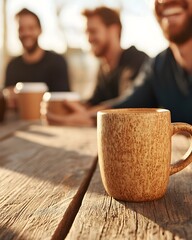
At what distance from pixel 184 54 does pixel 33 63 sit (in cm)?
161

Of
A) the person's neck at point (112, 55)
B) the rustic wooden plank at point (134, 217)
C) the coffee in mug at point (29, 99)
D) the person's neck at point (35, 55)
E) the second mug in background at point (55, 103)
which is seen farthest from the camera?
the person's neck at point (35, 55)

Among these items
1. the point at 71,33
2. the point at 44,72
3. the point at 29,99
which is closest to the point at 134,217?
the point at 29,99

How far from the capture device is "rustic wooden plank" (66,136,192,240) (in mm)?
450

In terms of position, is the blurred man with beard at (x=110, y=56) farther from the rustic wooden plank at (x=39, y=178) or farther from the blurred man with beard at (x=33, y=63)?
the rustic wooden plank at (x=39, y=178)

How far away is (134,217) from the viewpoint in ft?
1.67

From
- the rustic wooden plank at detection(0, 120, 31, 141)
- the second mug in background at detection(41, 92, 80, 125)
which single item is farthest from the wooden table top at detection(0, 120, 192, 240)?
the second mug in background at detection(41, 92, 80, 125)

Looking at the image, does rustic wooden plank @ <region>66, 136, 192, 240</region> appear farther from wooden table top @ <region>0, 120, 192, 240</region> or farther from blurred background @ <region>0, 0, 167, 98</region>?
blurred background @ <region>0, 0, 167, 98</region>

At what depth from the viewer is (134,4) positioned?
5.52 m

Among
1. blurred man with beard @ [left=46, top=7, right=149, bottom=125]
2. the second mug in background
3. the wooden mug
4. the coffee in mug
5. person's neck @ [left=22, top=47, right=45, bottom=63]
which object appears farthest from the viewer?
person's neck @ [left=22, top=47, right=45, bottom=63]

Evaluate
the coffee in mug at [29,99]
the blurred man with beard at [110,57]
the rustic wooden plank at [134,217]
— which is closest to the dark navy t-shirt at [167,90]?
the coffee in mug at [29,99]

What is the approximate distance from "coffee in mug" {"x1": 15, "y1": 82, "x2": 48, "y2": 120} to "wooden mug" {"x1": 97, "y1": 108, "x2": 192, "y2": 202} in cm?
127

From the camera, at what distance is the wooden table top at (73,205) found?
46cm

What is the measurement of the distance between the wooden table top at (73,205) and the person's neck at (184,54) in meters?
0.80

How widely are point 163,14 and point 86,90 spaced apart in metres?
3.86
